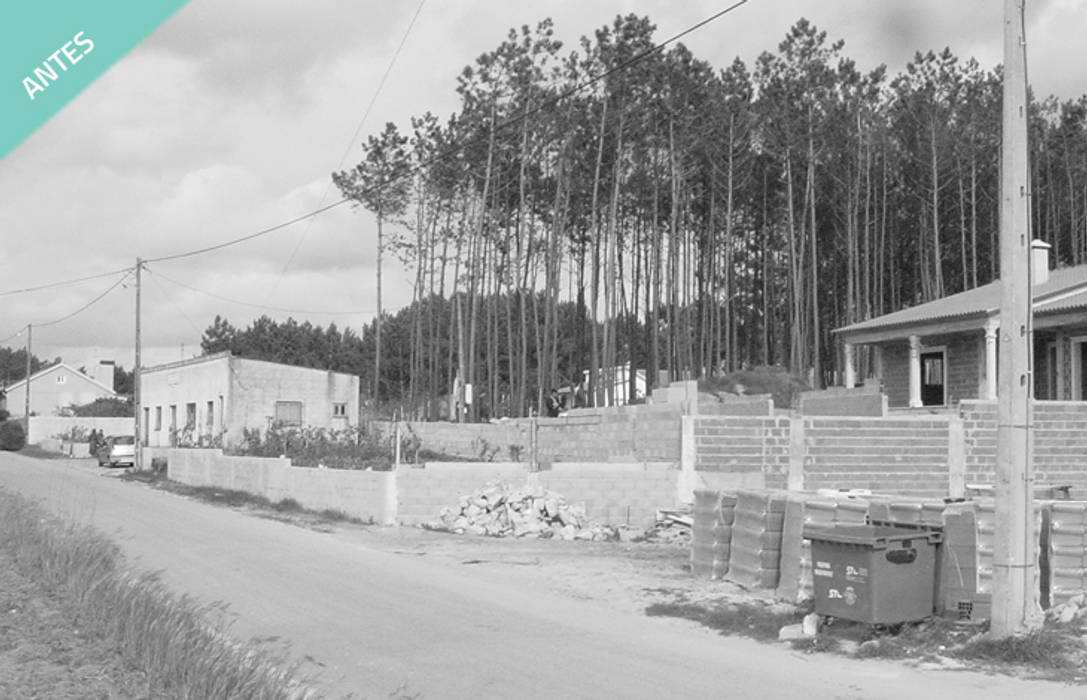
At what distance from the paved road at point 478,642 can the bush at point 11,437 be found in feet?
214

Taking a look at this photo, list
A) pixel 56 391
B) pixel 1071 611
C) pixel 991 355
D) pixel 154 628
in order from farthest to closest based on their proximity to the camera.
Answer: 1. pixel 56 391
2. pixel 991 355
3. pixel 1071 611
4. pixel 154 628

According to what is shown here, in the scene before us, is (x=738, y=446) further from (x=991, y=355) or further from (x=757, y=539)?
(x=991, y=355)

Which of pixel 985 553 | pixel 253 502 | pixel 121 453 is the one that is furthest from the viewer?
pixel 121 453

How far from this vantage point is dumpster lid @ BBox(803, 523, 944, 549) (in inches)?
421

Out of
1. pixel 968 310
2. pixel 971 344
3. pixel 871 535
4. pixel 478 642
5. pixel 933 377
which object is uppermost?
pixel 968 310

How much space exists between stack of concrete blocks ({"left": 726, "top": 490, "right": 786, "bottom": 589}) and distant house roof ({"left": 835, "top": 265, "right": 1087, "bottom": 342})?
716 inches

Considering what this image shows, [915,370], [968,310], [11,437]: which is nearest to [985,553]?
[968,310]

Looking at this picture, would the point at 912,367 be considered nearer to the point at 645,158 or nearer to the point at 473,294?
the point at 645,158

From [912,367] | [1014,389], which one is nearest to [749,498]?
[1014,389]

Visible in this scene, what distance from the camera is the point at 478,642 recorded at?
35.2 feet

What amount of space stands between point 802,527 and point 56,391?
110086 mm

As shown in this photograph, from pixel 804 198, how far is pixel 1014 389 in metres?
47.3

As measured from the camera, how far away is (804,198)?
5631 cm

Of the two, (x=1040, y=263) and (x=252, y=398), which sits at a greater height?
(x=1040, y=263)
